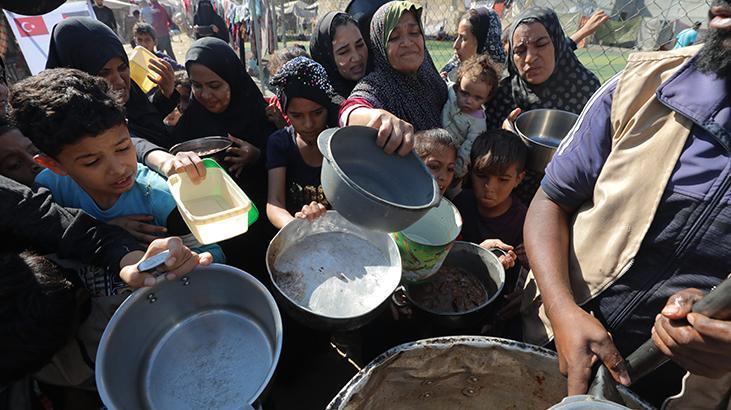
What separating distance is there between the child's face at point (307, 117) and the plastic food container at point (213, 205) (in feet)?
1.91

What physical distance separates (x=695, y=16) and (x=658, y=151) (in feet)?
13.6

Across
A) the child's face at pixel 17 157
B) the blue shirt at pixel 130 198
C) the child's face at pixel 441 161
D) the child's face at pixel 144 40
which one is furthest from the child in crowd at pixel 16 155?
the child's face at pixel 144 40

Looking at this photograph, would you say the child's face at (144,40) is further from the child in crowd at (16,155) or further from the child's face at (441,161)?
the child's face at (441,161)

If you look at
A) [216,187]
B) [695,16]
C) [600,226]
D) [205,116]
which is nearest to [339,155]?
[216,187]

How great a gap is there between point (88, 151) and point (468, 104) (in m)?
1.98

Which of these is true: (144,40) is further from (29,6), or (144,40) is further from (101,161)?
(101,161)

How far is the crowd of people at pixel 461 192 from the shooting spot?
0.98m

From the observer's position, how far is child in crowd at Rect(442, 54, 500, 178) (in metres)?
2.38

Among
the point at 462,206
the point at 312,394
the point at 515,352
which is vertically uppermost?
the point at 515,352

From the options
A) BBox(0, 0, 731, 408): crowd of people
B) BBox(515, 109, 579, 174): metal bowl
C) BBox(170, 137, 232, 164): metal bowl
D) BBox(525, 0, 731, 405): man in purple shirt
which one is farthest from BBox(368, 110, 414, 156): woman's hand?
BBox(515, 109, 579, 174): metal bowl

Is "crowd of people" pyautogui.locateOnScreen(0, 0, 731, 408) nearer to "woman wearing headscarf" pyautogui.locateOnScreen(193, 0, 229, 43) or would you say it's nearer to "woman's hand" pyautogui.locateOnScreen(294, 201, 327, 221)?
"woman's hand" pyautogui.locateOnScreen(294, 201, 327, 221)

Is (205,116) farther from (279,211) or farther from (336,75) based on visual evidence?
(279,211)

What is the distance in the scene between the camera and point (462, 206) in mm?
2201

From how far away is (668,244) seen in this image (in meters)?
1.02
